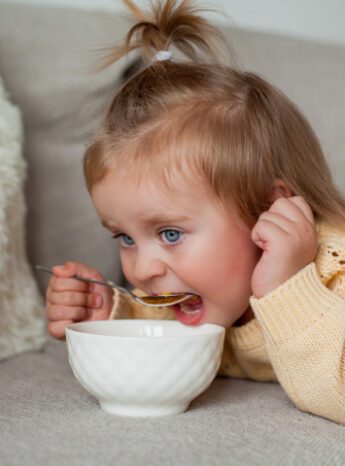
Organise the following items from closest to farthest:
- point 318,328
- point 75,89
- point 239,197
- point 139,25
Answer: point 318,328
point 239,197
point 139,25
point 75,89

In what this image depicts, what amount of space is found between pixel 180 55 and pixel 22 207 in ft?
1.38

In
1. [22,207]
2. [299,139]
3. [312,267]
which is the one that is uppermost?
[299,139]

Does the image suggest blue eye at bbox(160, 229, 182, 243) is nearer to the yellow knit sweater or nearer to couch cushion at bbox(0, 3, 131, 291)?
the yellow knit sweater

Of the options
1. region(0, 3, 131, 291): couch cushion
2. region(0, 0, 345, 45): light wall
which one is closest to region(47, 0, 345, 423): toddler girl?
region(0, 3, 131, 291): couch cushion

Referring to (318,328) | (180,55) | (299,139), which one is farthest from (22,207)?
(318,328)

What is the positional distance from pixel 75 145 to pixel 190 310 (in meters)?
0.55

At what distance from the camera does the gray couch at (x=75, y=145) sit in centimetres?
92

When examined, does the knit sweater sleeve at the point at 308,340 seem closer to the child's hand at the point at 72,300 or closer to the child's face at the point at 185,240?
the child's face at the point at 185,240

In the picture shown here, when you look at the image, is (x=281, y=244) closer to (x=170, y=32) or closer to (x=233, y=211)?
(x=233, y=211)

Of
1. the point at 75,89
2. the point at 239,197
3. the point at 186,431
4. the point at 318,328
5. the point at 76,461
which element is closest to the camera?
the point at 76,461

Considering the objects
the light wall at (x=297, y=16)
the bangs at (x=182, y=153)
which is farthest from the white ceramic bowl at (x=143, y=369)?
the light wall at (x=297, y=16)

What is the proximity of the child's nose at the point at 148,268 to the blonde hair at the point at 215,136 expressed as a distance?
129 millimetres

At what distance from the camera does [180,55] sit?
140 cm

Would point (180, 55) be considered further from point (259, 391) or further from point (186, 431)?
point (186, 431)
